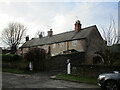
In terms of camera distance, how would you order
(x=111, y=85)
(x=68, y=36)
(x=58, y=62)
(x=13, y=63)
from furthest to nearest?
(x=68, y=36) → (x=58, y=62) → (x=13, y=63) → (x=111, y=85)

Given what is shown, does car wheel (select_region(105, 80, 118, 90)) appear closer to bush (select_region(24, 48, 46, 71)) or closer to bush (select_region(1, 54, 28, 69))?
bush (select_region(24, 48, 46, 71))

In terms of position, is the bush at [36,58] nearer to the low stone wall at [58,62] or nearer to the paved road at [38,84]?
the low stone wall at [58,62]

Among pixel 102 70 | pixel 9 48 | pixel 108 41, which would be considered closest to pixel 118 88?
pixel 102 70

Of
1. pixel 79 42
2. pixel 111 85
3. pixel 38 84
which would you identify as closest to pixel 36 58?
pixel 38 84

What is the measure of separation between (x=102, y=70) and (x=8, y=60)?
21.0m

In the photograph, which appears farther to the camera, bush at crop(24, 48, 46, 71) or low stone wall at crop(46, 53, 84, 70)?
low stone wall at crop(46, 53, 84, 70)

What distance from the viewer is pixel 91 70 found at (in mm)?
17766

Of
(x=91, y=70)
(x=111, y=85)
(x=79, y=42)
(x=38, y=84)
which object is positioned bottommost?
(x=38, y=84)

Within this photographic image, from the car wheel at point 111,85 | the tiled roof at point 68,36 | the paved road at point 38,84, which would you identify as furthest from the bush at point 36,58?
the car wheel at point 111,85

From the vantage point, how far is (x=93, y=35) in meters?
39.8

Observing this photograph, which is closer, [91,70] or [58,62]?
[91,70]

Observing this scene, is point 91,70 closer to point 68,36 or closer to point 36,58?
point 36,58

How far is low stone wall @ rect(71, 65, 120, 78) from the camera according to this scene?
16.7 metres

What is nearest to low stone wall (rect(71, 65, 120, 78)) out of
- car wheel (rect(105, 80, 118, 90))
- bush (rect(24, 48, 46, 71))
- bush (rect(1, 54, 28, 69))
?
car wheel (rect(105, 80, 118, 90))
